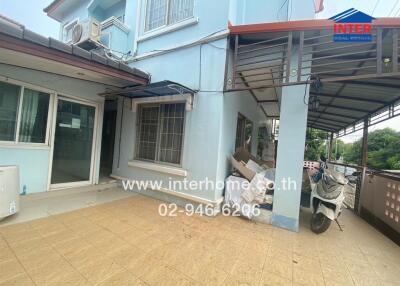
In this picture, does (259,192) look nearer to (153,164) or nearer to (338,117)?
(153,164)

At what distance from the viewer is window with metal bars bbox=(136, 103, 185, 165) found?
4.80 m

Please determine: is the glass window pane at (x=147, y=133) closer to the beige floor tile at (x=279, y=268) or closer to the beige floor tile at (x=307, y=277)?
the beige floor tile at (x=279, y=268)

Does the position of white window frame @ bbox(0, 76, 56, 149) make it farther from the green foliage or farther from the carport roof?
the green foliage

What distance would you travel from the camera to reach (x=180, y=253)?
8.72 ft

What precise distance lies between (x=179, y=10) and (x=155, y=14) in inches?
36.6

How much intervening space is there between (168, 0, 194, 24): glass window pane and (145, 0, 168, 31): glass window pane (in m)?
0.20

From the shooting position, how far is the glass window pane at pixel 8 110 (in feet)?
12.5

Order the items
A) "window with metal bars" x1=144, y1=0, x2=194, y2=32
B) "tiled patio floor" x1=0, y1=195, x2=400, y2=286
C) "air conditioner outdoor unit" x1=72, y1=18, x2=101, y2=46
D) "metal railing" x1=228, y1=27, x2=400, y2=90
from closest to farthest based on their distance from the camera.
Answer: "tiled patio floor" x1=0, y1=195, x2=400, y2=286, "metal railing" x1=228, y1=27, x2=400, y2=90, "window with metal bars" x1=144, y1=0, x2=194, y2=32, "air conditioner outdoor unit" x1=72, y1=18, x2=101, y2=46

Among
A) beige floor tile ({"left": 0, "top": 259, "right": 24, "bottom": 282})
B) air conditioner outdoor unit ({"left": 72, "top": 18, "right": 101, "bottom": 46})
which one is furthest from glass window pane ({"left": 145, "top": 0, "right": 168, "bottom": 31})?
beige floor tile ({"left": 0, "top": 259, "right": 24, "bottom": 282})

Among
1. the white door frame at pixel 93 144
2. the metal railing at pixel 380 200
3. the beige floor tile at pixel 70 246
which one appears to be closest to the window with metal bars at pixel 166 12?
the white door frame at pixel 93 144

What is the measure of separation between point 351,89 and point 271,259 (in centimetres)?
456

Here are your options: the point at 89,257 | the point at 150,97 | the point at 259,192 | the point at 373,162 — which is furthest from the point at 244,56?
the point at 373,162

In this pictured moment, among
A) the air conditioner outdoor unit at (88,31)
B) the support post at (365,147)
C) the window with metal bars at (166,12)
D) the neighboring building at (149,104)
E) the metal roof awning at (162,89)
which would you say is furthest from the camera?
the support post at (365,147)

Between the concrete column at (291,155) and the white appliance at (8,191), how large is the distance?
4.76 meters
